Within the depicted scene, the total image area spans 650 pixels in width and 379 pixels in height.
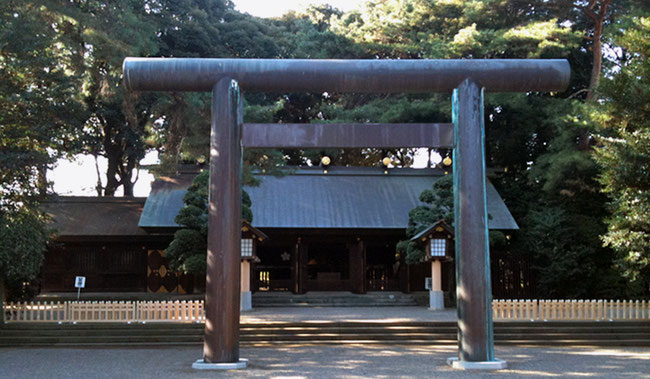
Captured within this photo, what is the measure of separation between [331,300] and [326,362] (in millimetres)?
12229

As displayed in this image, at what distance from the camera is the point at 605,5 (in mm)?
25531

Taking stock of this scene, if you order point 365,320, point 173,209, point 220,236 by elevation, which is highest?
point 173,209

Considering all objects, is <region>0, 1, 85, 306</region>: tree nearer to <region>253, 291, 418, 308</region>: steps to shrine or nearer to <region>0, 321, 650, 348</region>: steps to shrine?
<region>0, 321, 650, 348</region>: steps to shrine

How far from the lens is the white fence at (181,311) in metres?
16.6

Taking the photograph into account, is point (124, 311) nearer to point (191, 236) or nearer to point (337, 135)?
point (191, 236)

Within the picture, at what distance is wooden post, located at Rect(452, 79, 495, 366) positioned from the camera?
10.4 m

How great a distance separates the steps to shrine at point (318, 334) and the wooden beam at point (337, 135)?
643 centimetres

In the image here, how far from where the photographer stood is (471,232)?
34.5 ft

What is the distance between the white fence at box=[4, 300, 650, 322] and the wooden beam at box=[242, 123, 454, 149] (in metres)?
7.13

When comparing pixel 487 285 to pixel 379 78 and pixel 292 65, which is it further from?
pixel 292 65

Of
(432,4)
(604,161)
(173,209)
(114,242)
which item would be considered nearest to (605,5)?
(432,4)

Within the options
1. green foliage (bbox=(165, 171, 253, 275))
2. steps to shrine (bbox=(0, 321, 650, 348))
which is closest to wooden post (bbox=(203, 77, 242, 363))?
steps to shrine (bbox=(0, 321, 650, 348))

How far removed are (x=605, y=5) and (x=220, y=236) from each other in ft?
68.8

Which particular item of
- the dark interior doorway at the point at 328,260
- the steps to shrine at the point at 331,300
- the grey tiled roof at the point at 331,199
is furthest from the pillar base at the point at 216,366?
the dark interior doorway at the point at 328,260
